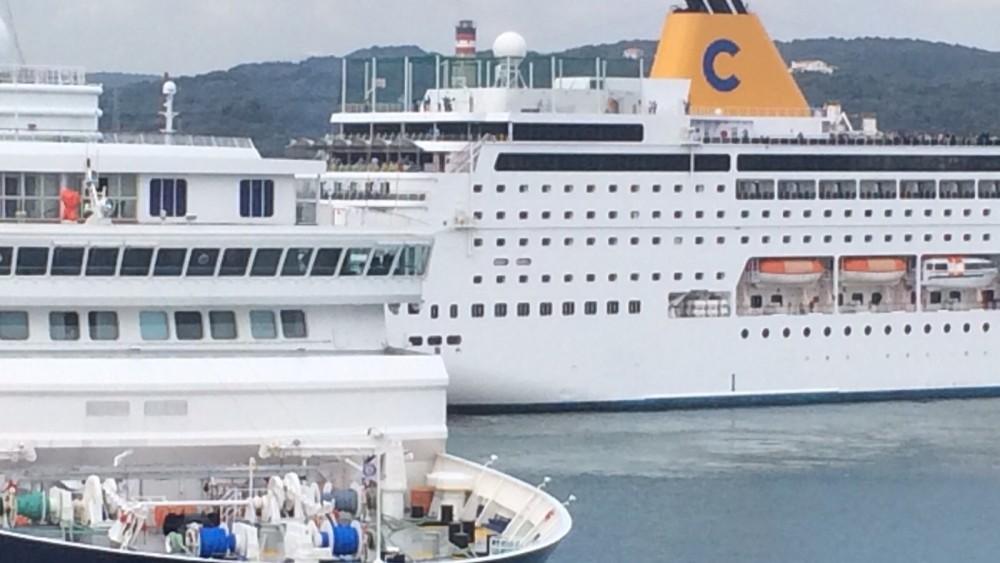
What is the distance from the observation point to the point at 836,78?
4294 inches

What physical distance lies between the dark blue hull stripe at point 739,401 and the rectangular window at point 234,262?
20.8 m

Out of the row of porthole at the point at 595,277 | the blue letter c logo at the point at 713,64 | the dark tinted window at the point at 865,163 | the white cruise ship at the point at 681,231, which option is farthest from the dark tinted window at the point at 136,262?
the blue letter c logo at the point at 713,64

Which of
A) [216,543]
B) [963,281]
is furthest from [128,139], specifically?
[963,281]

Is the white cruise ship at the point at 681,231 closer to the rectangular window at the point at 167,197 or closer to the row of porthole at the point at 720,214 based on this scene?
the row of porthole at the point at 720,214

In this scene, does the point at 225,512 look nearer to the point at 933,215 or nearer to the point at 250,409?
the point at 250,409

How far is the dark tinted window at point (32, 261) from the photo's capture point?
17.2 meters

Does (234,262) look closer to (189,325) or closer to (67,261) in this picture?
(189,325)

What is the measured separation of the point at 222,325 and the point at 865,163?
2561 cm

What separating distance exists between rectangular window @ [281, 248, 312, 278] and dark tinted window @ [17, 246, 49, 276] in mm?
1698

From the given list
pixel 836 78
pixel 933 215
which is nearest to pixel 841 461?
pixel 933 215

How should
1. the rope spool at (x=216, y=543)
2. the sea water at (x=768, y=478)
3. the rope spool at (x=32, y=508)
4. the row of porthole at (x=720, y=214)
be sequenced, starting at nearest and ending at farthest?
the rope spool at (x=216, y=543) → the rope spool at (x=32, y=508) → the sea water at (x=768, y=478) → the row of porthole at (x=720, y=214)

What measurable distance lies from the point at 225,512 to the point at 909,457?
19.0 m

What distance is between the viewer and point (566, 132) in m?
40.0

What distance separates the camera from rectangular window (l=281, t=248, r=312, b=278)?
1788 cm
